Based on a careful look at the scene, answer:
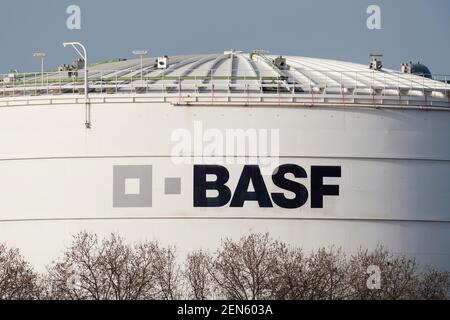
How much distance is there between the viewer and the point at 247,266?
80.7 metres

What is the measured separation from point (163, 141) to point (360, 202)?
A: 304 inches

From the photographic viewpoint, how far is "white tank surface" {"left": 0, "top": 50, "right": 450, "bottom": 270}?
81062 millimetres

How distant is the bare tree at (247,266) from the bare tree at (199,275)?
1.09 feet

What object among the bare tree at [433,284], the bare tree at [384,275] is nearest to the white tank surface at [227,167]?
the bare tree at [384,275]

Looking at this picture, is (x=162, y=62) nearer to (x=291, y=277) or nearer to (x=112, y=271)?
(x=112, y=271)

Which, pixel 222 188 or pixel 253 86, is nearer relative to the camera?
pixel 222 188

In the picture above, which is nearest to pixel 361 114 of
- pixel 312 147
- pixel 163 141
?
pixel 312 147

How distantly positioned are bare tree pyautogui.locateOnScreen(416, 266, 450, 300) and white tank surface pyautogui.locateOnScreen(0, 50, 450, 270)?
64 cm

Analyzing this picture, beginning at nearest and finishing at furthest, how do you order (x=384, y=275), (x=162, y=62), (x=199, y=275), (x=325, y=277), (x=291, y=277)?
(x=291, y=277) → (x=325, y=277) → (x=384, y=275) → (x=199, y=275) → (x=162, y=62)

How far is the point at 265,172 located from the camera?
80.9 meters

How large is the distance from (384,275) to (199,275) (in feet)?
22.3

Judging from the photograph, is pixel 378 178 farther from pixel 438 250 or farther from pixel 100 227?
pixel 100 227
